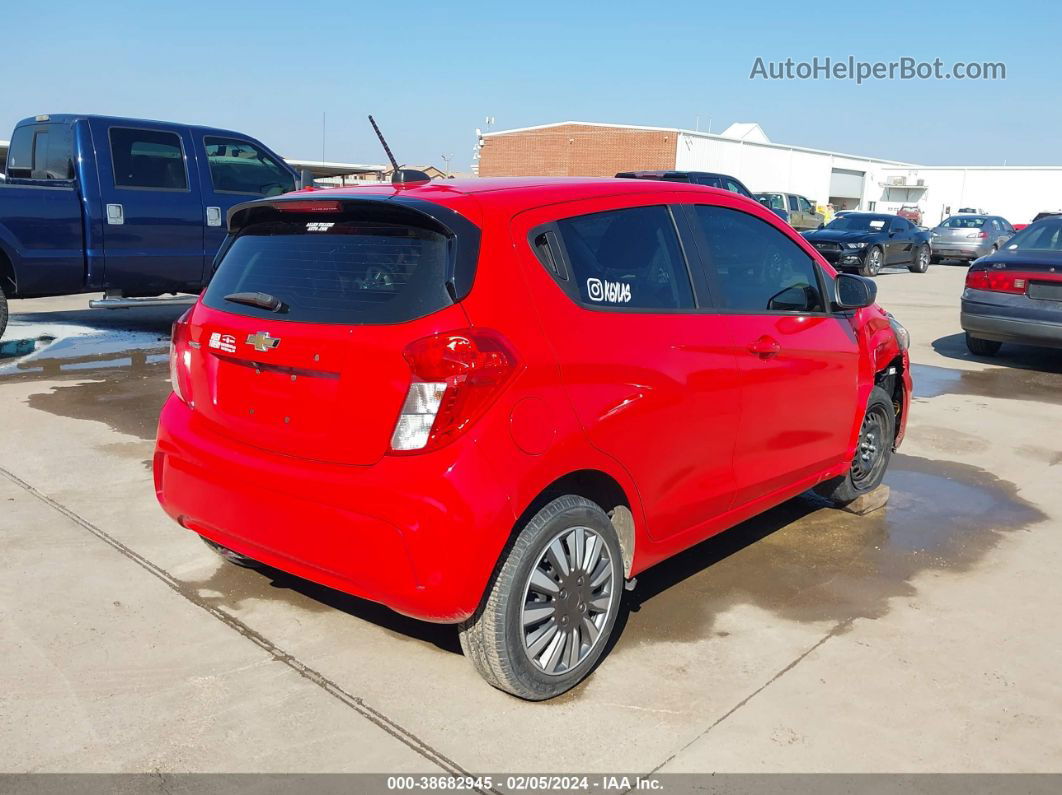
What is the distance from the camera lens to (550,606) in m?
3.18

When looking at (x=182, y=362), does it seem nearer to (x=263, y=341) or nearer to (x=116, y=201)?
(x=263, y=341)

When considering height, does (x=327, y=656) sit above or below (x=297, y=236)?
below

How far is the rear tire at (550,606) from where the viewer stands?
9.93 ft

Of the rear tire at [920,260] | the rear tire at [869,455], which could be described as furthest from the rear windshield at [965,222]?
the rear tire at [869,455]

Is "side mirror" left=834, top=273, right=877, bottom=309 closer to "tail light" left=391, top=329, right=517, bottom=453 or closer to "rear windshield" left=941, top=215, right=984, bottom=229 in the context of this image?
"tail light" left=391, top=329, right=517, bottom=453

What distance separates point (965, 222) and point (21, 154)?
26246 millimetres

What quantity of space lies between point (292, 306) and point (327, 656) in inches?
50.4

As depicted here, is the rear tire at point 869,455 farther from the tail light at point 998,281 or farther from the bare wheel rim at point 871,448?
the tail light at point 998,281

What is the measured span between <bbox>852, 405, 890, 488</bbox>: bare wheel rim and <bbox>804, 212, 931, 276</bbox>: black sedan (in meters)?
16.3

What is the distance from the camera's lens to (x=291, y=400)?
313cm

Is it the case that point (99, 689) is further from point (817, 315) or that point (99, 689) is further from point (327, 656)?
point (817, 315)

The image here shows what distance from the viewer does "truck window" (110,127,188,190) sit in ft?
29.9

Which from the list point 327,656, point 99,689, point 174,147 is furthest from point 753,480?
point 174,147

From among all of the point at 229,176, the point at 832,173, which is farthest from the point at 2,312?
the point at 832,173
